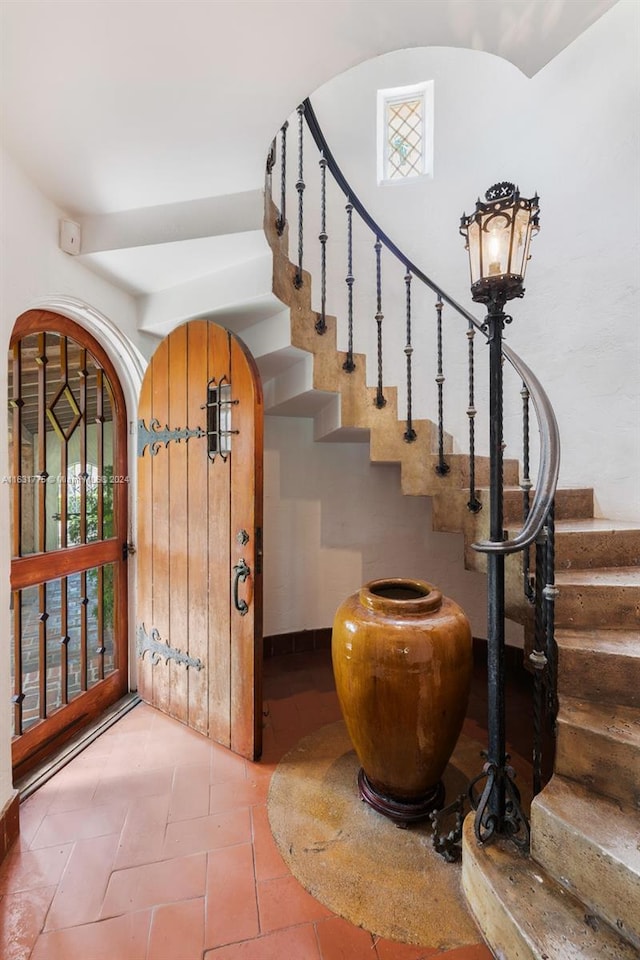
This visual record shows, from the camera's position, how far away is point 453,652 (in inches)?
57.6

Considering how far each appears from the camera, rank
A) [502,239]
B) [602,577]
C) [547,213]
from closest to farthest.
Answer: [502,239], [602,577], [547,213]

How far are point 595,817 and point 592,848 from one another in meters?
0.10

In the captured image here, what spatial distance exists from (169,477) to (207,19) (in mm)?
1717

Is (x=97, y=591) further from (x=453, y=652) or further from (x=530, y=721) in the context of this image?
(x=530, y=721)

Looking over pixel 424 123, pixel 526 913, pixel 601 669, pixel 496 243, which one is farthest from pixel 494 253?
pixel 424 123

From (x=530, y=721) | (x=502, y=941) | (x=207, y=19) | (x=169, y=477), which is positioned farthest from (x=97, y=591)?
(x=530, y=721)

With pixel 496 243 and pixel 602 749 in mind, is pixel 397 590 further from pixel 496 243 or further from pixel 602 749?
pixel 496 243

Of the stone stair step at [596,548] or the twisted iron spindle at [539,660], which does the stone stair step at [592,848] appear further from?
the stone stair step at [596,548]

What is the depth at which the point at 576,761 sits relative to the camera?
1.20 meters

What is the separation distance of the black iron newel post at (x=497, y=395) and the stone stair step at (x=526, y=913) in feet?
0.24

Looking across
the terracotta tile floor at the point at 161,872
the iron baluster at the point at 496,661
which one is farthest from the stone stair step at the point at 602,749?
the terracotta tile floor at the point at 161,872

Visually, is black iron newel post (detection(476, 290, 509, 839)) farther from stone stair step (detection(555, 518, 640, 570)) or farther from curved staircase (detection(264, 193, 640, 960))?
stone stair step (detection(555, 518, 640, 570))

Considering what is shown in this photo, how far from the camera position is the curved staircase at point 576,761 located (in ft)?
3.19

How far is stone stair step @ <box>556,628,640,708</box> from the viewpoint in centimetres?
128
